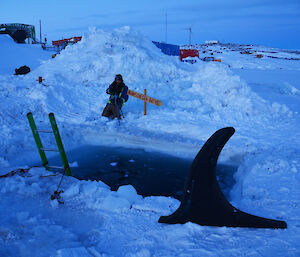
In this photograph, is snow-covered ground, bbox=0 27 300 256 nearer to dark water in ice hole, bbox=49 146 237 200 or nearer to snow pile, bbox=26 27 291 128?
snow pile, bbox=26 27 291 128

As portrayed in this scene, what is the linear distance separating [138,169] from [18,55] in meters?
30.1

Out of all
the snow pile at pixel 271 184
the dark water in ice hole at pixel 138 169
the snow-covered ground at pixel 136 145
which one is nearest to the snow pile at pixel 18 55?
the snow-covered ground at pixel 136 145

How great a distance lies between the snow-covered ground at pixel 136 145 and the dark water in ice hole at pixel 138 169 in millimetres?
366

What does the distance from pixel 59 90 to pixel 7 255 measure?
8966 millimetres

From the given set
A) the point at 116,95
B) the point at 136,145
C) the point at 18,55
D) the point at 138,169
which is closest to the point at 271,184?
the point at 138,169

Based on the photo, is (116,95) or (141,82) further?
(141,82)

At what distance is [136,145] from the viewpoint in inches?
285

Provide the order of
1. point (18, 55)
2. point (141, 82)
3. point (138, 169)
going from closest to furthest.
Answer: point (138, 169) → point (141, 82) → point (18, 55)

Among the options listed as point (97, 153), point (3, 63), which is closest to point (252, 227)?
point (97, 153)

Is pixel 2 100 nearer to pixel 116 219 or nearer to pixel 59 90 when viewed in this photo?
pixel 59 90

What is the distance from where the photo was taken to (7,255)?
273 cm

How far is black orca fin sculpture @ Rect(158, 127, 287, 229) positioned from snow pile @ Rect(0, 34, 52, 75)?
24426mm

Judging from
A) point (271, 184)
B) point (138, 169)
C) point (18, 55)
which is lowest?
point (138, 169)

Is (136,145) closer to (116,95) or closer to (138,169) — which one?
(138,169)
